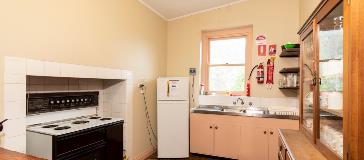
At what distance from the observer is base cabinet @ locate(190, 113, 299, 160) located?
3.34 metres

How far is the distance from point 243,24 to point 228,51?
56cm

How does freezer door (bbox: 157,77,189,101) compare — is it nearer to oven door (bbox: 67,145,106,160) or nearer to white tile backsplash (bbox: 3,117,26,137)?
oven door (bbox: 67,145,106,160)

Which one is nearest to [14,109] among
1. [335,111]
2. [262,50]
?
[335,111]

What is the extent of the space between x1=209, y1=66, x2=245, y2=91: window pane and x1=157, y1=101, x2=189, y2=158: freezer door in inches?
36.7

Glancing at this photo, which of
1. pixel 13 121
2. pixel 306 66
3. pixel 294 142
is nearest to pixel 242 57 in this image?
pixel 306 66

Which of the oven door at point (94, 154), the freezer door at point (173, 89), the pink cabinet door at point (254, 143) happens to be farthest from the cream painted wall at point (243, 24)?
the oven door at point (94, 154)

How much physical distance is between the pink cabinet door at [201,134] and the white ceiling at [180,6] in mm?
1863

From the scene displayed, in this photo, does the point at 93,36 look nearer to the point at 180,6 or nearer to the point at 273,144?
the point at 180,6

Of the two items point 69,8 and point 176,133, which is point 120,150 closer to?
point 176,133

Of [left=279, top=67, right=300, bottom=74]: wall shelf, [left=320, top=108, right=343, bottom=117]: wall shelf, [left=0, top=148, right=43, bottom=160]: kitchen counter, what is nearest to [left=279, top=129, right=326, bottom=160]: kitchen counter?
[left=320, top=108, right=343, bottom=117]: wall shelf

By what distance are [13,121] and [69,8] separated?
1208 mm

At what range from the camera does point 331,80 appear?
168 centimetres

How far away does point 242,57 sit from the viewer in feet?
13.8

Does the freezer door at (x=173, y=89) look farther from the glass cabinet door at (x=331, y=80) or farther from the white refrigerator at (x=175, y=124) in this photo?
the glass cabinet door at (x=331, y=80)
